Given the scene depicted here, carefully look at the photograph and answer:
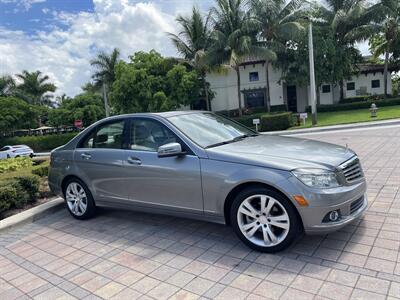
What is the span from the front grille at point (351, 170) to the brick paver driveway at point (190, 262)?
2.15ft

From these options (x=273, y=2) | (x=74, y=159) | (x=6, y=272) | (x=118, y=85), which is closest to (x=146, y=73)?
(x=118, y=85)

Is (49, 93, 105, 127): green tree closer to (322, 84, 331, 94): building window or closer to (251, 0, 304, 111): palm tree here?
(251, 0, 304, 111): palm tree

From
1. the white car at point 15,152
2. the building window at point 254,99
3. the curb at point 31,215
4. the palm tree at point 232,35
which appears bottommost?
the white car at point 15,152

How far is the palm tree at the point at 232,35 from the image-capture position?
25.5m

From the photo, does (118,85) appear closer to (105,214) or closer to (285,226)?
(105,214)

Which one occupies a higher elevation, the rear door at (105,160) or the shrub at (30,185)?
the rear door at (105,160)

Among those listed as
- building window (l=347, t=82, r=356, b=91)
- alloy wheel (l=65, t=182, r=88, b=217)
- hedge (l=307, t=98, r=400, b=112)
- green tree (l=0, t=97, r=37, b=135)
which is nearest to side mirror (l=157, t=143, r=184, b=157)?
alloy wheel (l=65, t=182, r=88, b=217)

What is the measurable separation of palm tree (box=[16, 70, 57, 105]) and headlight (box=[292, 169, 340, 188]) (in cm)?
5279

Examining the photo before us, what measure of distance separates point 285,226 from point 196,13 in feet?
90.9

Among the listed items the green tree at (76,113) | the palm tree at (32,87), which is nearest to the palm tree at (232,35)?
the green tree at (76,113)

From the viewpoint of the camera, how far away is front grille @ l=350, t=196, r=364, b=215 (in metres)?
A: 3.61

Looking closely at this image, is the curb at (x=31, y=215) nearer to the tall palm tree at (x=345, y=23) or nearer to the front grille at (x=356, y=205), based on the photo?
the front grille at (x=356, y=205)

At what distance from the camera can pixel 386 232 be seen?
3854 millimetres

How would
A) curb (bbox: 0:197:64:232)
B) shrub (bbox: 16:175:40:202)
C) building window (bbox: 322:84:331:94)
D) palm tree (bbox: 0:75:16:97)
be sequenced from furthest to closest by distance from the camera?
1. palm tree (bbox: 0:75:16:97)
2. building window (bbox: 322:84:331:94)
3. shrub (bbox: 16:175:40:202)
4. curb (bbox: 0:197:64:232)
